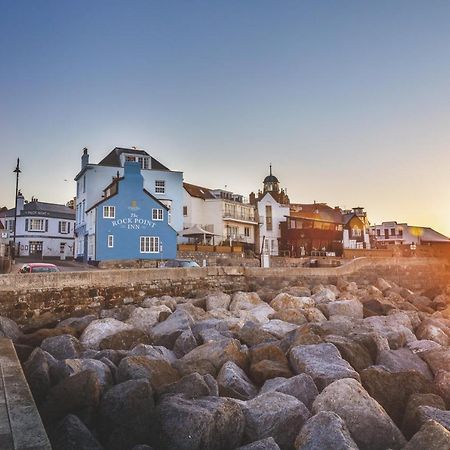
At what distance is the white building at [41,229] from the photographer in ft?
151

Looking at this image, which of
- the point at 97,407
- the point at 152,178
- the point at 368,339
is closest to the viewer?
the point at 97,407

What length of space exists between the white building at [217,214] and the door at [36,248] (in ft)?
55.5

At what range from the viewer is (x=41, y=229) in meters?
46.9

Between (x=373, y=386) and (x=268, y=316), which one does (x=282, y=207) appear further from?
(x=373, y=386)

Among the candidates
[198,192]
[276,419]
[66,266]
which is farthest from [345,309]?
[198,192]

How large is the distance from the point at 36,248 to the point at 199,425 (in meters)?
46.1

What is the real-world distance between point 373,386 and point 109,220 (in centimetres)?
2682

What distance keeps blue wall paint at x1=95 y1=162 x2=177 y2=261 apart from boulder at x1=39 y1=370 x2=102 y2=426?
25.6 m

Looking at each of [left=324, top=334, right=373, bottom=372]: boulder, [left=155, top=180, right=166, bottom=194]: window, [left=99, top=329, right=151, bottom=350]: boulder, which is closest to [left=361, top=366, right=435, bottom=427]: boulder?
[left=324, top=334, right=373, bottom=372]: boulder

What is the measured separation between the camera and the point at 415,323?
40.5 ft

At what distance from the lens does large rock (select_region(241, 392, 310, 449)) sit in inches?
201

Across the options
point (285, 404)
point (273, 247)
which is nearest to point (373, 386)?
point (285, 404)

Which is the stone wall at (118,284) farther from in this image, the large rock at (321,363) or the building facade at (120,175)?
the building facade at (120,175)

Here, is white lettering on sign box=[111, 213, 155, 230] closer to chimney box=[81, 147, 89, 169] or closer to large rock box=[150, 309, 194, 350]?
chimney box=[81, 147, 89, 169]
